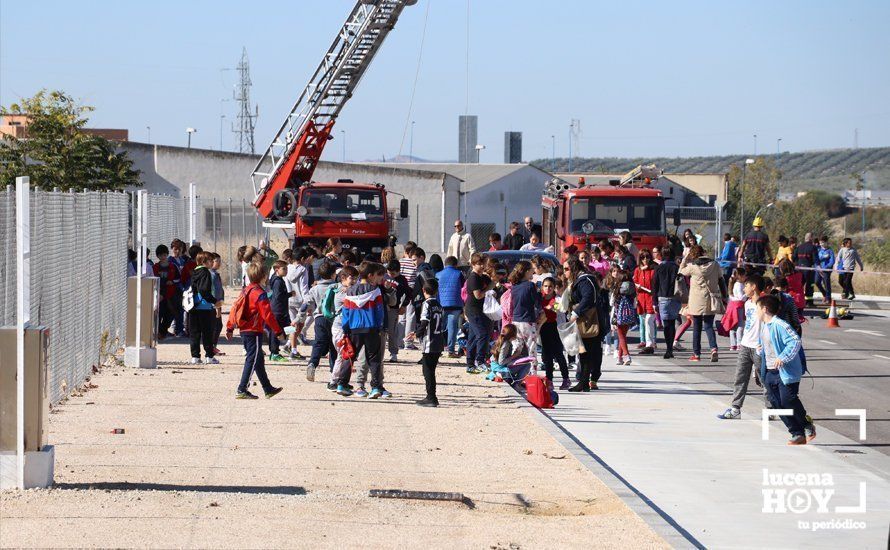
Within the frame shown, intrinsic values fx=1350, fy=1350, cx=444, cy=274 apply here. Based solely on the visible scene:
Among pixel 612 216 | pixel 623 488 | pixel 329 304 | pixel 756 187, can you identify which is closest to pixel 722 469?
pixel 623 488

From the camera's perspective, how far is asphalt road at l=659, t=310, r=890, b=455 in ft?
48.8

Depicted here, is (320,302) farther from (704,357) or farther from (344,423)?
(704,357)

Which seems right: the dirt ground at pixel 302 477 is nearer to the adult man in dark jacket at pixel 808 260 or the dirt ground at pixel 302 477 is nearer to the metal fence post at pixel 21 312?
the metal fence post at pixel 21 312

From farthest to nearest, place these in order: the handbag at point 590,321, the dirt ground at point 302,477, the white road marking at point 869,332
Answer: the white road marking at point 869,332
the handbag at point 590,321
the dirt ground at point 302,477

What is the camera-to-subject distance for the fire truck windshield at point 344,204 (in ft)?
96.2

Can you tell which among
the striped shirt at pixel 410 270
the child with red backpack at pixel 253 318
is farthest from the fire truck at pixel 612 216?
the child with red backpack at pixel 253 318

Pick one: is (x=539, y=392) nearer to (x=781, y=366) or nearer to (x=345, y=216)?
(x=781, y=366)

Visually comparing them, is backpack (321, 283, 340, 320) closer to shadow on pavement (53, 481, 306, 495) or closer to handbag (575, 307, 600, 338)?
handbag (575, 307, 600, 338)

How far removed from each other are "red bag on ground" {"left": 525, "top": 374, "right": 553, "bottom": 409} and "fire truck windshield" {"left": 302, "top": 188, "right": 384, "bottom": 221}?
14.8 metres

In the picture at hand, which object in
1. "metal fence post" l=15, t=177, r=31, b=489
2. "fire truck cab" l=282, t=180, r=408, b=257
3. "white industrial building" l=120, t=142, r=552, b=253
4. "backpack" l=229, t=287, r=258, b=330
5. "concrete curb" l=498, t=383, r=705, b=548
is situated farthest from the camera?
"white industrial building" l=120, t=142, r=552, b=253

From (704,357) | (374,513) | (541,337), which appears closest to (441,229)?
(704,357)

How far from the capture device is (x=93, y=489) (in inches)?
368

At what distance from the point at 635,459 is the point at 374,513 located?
12.7ft

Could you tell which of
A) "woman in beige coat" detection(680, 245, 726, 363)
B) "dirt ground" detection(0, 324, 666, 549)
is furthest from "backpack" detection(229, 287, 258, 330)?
"woman in beige coat" detection(680, 245, 726, 363)
